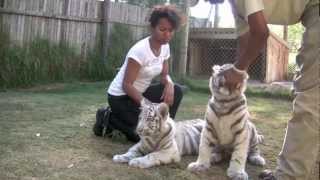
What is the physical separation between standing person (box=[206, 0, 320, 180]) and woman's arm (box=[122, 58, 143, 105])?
139 centimetres

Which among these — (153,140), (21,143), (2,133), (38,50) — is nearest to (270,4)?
(153,140)

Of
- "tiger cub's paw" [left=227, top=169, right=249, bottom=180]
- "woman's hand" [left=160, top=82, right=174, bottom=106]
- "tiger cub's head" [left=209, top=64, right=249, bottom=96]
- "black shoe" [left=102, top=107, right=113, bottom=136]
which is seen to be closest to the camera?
"tiger cub's head" [left=209, top=64, right=249, bottom=96]

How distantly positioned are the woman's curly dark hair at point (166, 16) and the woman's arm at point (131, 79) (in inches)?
13.7

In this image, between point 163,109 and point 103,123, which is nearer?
point 163,109

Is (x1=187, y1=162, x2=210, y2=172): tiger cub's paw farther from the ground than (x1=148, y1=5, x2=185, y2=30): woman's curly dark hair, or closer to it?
closer to it

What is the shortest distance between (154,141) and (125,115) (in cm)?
69

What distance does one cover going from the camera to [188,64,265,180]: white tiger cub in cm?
350

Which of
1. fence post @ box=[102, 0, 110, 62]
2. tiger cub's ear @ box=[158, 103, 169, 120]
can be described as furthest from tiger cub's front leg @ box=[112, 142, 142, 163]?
fence post @ box=[102, 0, 110, 62]

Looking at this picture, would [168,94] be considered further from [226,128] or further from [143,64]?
[226,128]

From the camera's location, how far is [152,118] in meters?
3.73

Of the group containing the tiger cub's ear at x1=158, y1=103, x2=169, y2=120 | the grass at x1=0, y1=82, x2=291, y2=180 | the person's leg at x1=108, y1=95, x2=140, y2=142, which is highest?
the tiger cub's ear at x1=158, y1=103, x2=169, y2=120

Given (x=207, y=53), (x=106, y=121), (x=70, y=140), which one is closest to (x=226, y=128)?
(x=106, y=121)

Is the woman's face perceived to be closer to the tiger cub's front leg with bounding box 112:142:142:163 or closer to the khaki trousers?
the tiger cub's front leg with bounding box 112:142:142:163

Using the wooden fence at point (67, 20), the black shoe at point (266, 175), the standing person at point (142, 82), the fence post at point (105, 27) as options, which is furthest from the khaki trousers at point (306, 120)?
the fence post at point (105, 27)
